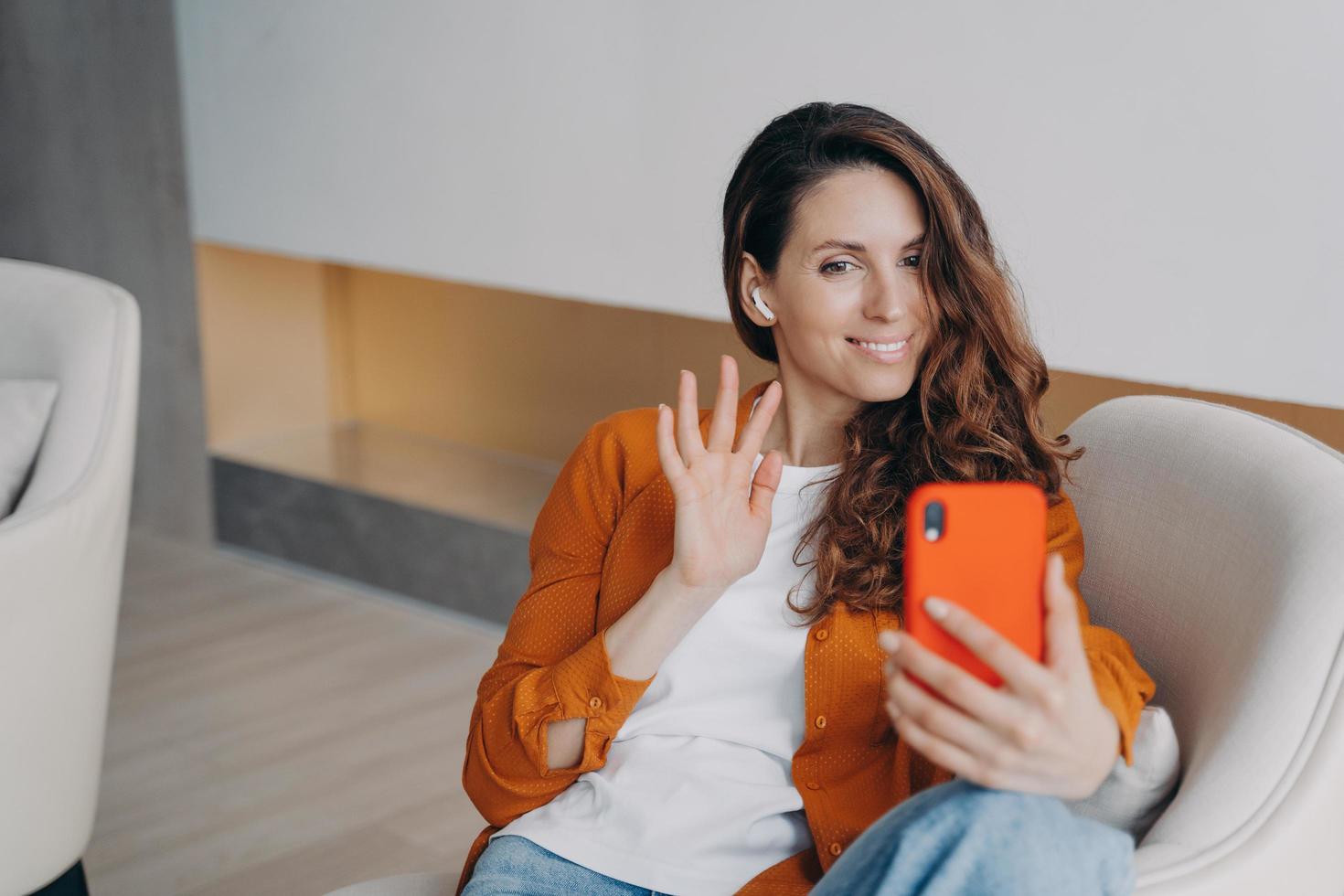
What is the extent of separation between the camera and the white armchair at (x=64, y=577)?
5.70 ft

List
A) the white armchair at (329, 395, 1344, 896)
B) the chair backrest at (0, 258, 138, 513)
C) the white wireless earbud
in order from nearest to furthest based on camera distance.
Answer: the white armchair at (329, 395, 1344, 896), the white wireless earbud, the chair backrest at (0, 258, 138, 513)

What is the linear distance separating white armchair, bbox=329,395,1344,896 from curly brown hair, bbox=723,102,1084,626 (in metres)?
0.08

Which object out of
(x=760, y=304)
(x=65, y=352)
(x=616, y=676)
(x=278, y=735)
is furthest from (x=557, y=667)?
(x=278, y=735)

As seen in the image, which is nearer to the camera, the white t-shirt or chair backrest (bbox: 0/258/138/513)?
the white t-shirt

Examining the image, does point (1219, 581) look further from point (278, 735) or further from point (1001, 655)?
point (278, 735)

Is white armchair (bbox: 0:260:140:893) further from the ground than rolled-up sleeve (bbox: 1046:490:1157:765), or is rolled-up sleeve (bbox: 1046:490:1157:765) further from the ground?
rolled-up sleeve (bbox: 1046:490:1157:765)

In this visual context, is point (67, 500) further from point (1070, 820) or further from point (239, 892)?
point (1070, 820)

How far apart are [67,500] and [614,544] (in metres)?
0.85

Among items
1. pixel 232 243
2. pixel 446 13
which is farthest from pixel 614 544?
pixel 232 243

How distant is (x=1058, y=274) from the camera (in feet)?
7.18

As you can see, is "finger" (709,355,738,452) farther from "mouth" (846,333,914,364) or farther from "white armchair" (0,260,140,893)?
"white armchair" (0,260,140,893)

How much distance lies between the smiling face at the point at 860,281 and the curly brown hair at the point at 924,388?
1 centimetres

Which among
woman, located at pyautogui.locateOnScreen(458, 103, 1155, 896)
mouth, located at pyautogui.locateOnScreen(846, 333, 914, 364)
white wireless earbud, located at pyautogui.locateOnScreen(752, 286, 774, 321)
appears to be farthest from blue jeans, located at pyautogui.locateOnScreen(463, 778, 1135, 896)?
white wireless earbud, located at pyautogui.locateOnScreen(752, 286, 774, 321)

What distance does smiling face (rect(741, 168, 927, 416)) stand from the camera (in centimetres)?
127
